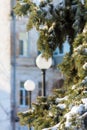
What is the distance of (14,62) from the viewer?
25.8 metres

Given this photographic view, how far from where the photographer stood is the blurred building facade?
25.5m

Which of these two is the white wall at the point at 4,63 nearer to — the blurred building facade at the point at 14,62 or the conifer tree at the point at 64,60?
the blurred building facade at the point at 14,62

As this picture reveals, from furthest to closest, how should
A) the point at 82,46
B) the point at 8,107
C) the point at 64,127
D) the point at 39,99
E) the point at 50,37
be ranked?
the point at 8,107
the point at 50,37
the point at 39,99
the point at 82,46
the point at 64,127

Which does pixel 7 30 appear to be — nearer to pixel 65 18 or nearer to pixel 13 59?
pixel 13 59

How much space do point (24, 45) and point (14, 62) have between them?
1.02 metres

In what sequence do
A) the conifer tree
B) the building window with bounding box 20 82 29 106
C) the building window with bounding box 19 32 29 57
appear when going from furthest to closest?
the building window with bounding box 19 32 29 57 < the building window with bounding box 20 82 29 106 < the conifer tree

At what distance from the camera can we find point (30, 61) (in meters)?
26.0

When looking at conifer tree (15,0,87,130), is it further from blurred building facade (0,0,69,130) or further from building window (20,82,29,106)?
building window (20,82,29,106)

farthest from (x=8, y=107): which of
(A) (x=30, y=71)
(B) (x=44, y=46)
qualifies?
(B) (x=44, y=46)

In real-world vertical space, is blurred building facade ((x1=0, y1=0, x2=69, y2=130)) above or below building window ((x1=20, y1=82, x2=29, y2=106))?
above

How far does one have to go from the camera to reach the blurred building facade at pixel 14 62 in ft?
83.8

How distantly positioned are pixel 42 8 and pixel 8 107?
1977cm

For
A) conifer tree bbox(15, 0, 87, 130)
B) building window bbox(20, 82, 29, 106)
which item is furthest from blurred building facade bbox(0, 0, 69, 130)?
conifer tree bbox(15, 0, 87, 130)

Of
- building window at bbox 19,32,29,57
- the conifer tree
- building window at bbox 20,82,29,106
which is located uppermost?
building window at bbox 19,32,29,57
